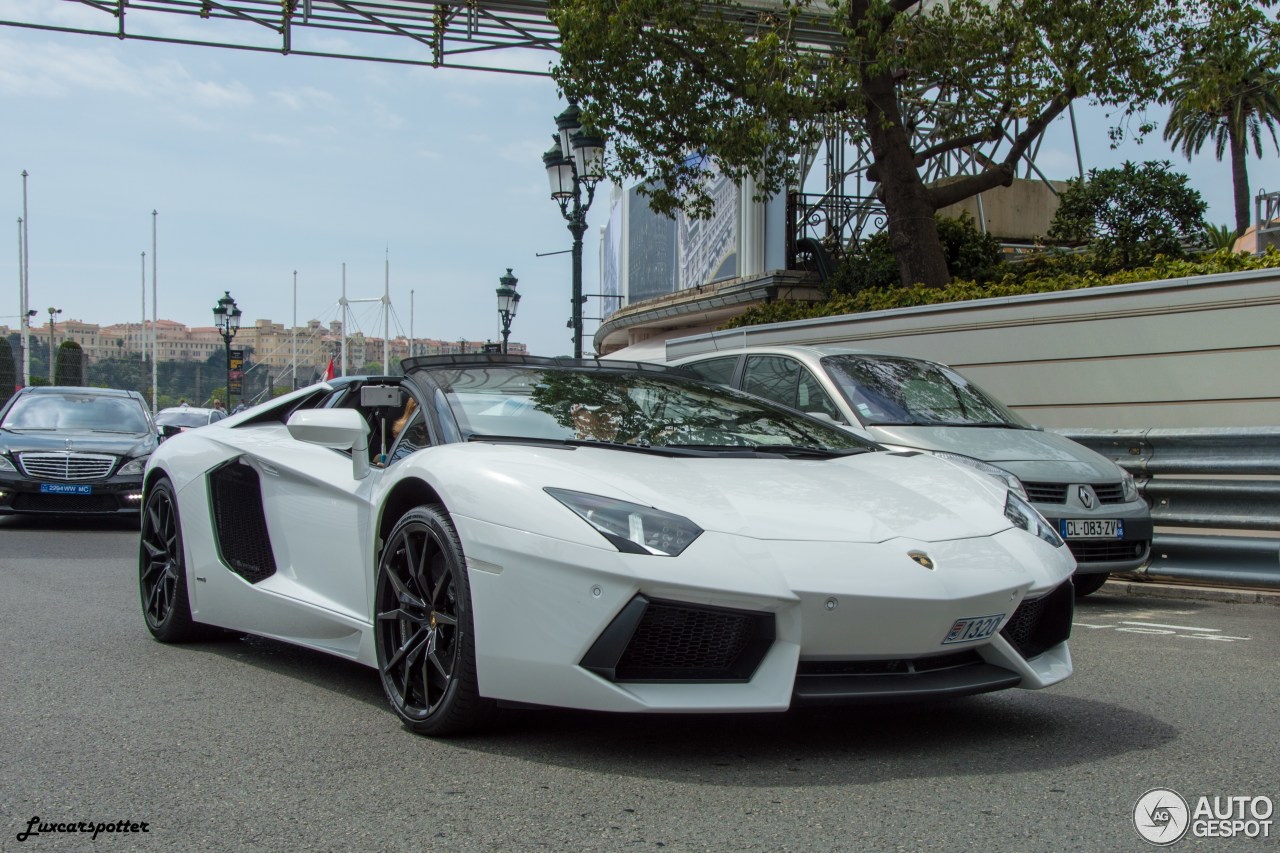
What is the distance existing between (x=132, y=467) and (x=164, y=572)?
7.68m

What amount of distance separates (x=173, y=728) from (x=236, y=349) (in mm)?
42899

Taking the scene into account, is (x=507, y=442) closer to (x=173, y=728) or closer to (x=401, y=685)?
(x=401, y=685)

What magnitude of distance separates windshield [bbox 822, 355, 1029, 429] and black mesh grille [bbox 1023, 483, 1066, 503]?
0.85m

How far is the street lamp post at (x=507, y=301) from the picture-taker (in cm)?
2455

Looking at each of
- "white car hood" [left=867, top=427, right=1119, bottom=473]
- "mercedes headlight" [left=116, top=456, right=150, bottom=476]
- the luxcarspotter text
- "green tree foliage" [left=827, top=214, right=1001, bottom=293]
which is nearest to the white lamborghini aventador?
the luxcarspotter text

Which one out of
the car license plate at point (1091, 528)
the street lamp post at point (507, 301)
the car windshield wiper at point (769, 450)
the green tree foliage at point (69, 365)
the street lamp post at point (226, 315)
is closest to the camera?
the car windshield wiper at point (769, 450)

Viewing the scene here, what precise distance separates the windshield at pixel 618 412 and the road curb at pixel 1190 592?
Answer: 448 centimetres

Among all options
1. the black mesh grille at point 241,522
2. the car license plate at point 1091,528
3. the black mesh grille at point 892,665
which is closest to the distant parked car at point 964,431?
the car license plate at point 1091,528

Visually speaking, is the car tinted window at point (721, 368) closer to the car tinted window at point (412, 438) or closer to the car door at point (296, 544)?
the car door at point (296, 544)

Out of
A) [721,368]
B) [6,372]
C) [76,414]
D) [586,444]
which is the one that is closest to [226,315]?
[6,372]

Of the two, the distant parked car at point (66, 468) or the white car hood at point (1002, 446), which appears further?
the distant parked car at point (66, 468)

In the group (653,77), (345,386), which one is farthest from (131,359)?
(345,386)

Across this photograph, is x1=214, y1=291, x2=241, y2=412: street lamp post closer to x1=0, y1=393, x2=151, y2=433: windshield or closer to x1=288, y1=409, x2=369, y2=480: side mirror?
x1=0, y1=393, x2=151, y2=433: windshield

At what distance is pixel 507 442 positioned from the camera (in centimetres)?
434
